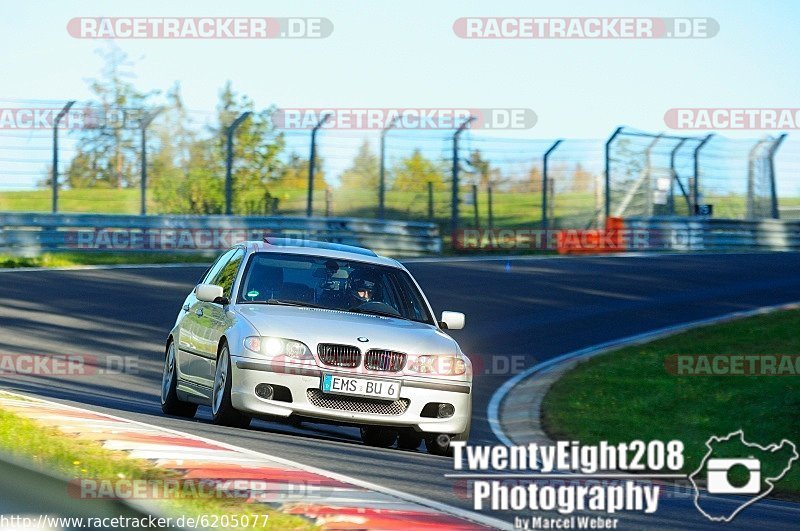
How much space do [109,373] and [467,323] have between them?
6.39 meters

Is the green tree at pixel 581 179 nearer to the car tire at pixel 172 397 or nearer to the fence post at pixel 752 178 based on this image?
the fence post at pixel 752 178

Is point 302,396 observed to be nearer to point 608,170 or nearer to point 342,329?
point 342,329

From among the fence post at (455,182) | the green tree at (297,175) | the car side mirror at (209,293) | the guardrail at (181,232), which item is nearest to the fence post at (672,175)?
the fence post at (455,182)

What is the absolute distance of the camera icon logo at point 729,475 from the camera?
1035 cm

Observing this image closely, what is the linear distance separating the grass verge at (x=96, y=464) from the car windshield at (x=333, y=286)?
2312mm

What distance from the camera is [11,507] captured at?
13.1 feet

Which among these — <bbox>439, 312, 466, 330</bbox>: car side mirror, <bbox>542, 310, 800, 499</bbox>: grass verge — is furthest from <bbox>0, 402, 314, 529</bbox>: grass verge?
<bbox>542, 310, 800, 499</bbox>: grass verge

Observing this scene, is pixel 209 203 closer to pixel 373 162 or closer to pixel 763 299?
pixel 373 162

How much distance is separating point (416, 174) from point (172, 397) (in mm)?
20750

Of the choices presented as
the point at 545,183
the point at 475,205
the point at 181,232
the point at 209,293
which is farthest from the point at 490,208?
the point at 209,293

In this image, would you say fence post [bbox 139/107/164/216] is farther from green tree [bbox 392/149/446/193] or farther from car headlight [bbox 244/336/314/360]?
car headlight [bbox 244/336/314/360]

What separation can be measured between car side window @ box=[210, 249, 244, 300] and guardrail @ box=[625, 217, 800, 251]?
878 inches

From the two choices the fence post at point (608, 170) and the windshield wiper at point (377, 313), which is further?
the fence post at point (608, 170)

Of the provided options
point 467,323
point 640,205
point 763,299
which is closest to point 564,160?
point 640,205
